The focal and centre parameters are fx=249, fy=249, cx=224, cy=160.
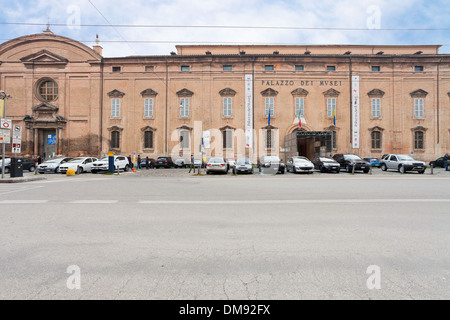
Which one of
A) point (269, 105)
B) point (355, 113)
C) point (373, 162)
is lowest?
point (373, 162)

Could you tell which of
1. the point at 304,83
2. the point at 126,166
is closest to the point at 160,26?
the point at 126,166

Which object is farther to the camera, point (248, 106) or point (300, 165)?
point (248, 106)

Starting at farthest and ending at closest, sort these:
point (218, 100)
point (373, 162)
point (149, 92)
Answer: point (149, 92) < point (218, 100) < point (373, 162)

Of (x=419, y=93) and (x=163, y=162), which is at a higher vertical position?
(x=419, y=93)

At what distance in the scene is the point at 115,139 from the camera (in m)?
34.3

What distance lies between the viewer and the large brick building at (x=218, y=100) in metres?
33.4

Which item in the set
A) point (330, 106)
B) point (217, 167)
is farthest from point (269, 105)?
point (217, 167)

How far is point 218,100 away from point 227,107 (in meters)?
1.56

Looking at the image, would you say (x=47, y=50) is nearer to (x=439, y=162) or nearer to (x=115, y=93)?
(x=115, y=93)

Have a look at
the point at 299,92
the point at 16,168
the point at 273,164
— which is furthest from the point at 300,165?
the point at 16,168

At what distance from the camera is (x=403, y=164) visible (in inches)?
838

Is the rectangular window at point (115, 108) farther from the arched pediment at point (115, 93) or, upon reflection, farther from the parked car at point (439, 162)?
the parked car at point (439, 162)

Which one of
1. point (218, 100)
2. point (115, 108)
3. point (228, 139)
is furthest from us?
point (115, 108)

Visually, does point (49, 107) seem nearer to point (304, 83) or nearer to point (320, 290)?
point (304, 83)
